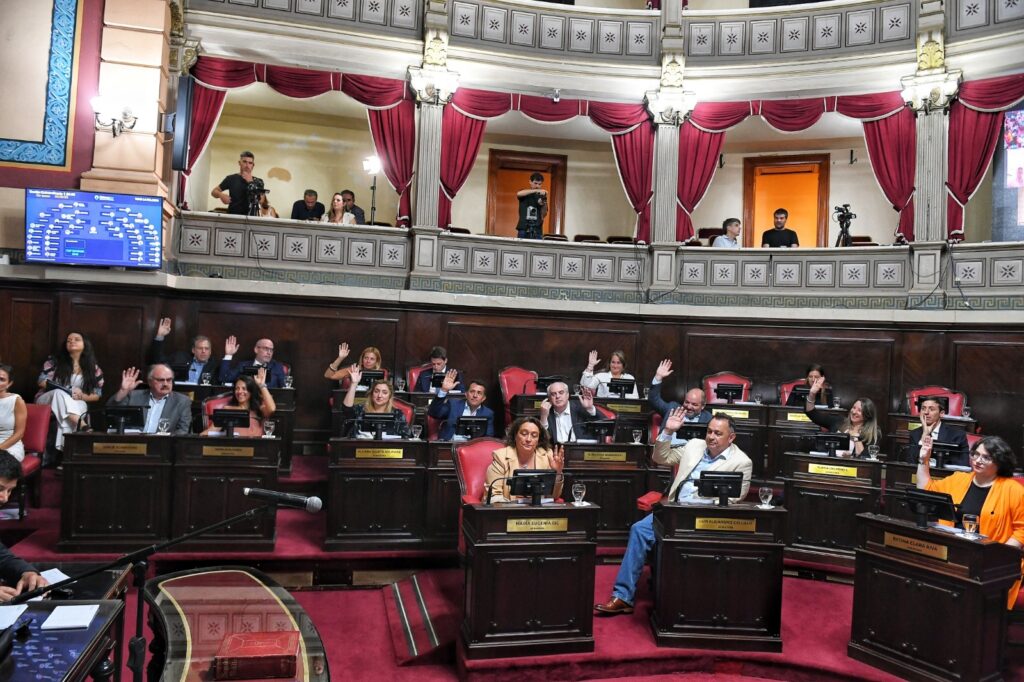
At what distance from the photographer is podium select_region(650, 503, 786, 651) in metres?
4.26

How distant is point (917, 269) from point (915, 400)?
6.45ft

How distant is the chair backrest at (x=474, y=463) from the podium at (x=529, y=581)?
2.55ft

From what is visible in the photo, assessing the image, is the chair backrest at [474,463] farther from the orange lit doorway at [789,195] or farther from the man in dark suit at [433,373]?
the orange lit doorway at [789,195]

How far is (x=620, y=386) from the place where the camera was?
763 cm

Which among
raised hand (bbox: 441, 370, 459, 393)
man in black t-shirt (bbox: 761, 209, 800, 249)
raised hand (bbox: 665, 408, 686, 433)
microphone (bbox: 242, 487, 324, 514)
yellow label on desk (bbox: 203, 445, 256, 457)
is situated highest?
man in black t-shirt (bbox: 761, 209, 800, 249)

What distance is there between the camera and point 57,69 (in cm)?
811

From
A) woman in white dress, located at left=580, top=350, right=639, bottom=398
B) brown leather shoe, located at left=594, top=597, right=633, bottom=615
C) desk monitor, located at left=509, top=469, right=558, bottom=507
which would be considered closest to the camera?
desk monitor, located at left=509, top=469, right=558, bottom=507

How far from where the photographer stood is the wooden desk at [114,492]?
202 inches

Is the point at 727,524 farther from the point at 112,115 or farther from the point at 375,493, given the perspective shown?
the point at 112,115

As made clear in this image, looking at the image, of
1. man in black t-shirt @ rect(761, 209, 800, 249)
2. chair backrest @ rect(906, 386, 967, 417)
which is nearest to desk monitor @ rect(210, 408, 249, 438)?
chair backrest @ rect(906, 386, 967, 417)

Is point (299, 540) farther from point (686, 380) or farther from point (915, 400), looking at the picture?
point (915, 400)

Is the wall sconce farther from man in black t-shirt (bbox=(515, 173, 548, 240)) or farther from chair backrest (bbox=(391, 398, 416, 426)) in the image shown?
man in black t-shirt (bbox=(515, 173, 548, 240))

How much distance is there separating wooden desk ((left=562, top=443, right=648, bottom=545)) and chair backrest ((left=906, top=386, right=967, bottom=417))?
3.99m

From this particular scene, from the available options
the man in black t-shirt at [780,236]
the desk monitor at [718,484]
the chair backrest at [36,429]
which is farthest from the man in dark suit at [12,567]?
the man in black t-shirt at [780,236]
